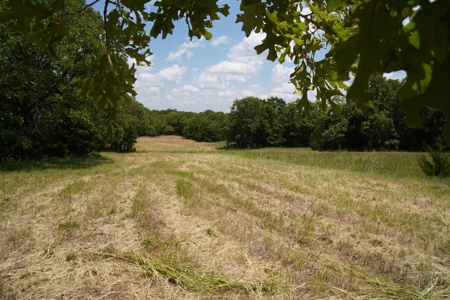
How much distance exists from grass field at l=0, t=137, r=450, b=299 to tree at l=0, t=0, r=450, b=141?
209cm

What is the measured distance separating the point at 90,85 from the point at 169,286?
2260 millimetres

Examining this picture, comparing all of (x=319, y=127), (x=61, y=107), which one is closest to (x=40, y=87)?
(x=61, y=107)

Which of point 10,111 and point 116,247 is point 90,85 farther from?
point 10,111

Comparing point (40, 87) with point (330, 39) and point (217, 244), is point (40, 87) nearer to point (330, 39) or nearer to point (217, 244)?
point (217, 244)

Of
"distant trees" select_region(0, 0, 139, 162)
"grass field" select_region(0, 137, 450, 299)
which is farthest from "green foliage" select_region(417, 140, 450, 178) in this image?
"distant trees" select_region(0, 0, 139, 162)

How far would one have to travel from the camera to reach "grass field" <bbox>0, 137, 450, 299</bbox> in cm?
296

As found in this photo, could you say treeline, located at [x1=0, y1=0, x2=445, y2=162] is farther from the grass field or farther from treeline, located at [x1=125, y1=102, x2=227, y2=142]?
treeline, located at [x1=125, y1=102, x2=227, y2=142]

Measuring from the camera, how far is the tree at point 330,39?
78 centimetres

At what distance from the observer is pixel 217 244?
4.01 meters

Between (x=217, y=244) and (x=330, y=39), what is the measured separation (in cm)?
313

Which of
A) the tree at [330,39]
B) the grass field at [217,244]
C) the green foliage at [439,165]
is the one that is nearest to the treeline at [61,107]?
the tree at [330,39]

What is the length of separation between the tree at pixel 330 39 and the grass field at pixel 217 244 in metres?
2.09

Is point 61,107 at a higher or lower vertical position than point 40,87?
lower

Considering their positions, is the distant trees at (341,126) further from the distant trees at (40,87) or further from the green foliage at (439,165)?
the distant trees at (40,87)
